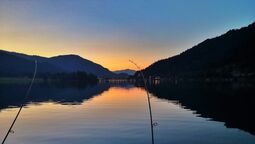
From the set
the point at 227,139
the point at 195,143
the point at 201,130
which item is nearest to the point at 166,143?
the point at 195,143

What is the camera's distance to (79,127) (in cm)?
4619

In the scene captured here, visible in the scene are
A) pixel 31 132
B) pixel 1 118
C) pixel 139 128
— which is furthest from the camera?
pixel 1 118

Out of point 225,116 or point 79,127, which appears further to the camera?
point 225,116

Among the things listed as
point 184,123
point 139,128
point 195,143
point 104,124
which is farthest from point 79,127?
point 195,143

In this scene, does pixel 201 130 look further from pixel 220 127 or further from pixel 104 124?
pixel 104 124

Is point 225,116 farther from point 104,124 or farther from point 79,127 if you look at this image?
point 79,127

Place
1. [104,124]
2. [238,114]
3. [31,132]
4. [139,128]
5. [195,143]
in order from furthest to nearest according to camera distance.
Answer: [238,114], [104,124], [139,128], [31,132], [195,143]

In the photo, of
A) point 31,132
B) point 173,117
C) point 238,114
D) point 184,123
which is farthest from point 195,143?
point 238,114

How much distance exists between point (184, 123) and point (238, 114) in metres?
15.1

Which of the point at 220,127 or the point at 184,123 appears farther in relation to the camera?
the point at 184,123

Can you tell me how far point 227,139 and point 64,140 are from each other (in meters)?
15.7

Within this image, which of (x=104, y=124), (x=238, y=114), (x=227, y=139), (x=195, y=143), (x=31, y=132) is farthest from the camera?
(x=238, y=114)

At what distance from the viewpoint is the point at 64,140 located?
36531 millimetres

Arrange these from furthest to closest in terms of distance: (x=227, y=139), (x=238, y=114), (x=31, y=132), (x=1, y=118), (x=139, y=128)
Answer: (x=238, y=114), (x=1, y=118), (x=139, y=128), (x=31, y=132), (x=227, y=139)
